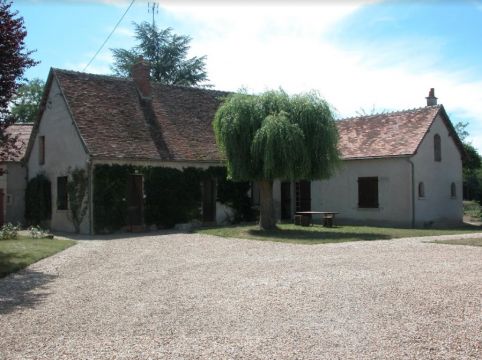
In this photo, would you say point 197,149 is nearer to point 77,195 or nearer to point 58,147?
point 77,195

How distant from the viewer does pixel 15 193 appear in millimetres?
26125

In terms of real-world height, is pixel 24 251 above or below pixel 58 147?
below

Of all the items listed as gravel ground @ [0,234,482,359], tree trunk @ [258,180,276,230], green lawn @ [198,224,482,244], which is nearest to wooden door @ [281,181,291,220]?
green lawn @ [198,224,482,244]

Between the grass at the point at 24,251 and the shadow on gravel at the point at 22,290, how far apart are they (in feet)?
1.61

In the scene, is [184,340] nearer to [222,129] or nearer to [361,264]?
[361,264]

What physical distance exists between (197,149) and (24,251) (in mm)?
11023

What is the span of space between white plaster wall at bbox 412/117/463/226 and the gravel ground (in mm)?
10712

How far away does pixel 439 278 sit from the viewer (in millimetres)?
9742

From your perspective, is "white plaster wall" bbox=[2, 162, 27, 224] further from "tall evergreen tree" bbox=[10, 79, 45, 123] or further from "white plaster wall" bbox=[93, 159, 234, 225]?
"tall evergreen tree" bbox=[10, 79, 45, 123]

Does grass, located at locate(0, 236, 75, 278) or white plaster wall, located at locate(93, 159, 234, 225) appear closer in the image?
grass, located at locate(0, 236, 75, 278)

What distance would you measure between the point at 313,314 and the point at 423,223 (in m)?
18.3

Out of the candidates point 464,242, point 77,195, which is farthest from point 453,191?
point 77,195

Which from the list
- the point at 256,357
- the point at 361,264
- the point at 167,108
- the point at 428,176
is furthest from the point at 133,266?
the point at 428,176

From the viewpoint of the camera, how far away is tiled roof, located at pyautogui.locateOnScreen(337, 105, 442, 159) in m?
23.9
